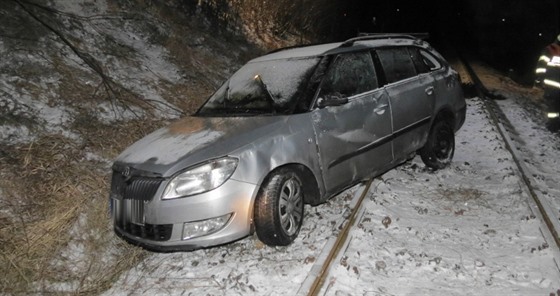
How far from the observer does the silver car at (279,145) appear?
3488 millimetres

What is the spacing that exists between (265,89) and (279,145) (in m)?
0.94

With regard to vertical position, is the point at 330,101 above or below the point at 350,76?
below

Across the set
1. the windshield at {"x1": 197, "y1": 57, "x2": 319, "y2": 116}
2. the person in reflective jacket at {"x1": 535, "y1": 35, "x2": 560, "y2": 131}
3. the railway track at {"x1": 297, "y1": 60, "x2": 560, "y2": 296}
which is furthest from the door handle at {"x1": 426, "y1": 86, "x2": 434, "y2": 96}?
the person in reflective jacket at {"x1": 535, "y1": 35, "x2": 560, "y2": 131}

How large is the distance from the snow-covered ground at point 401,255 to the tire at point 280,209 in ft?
0.59

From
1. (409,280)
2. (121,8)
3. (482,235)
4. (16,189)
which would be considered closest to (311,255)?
(409,280)

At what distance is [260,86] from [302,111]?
28.3 inches

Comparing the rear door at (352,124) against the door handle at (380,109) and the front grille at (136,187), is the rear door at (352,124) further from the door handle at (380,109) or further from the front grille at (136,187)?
the front grille at (136,187)

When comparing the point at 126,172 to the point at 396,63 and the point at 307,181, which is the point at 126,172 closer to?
the point at 307,181

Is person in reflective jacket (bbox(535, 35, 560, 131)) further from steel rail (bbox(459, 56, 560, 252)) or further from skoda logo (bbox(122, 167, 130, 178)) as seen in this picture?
skoda logo (bbox(122, 167, 130, 178))

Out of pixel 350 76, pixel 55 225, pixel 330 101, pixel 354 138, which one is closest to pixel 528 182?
pixel 354 138

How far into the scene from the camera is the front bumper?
3426mm

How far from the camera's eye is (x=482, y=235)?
13.3 ft

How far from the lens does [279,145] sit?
149 inches

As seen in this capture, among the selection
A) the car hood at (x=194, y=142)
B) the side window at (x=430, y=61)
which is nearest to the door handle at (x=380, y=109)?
the car hood at (x=194, y=142)
